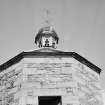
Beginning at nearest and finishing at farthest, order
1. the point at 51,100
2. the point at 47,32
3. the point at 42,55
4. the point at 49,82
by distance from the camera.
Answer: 1. the point at 49,82
2. the point at 51,100
3. the point at 42,55
4. the point at 47,32

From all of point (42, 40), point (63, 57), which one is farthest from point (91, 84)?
point (42, 40)

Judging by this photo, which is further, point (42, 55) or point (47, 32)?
point (47, 32)

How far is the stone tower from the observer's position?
22.6ft

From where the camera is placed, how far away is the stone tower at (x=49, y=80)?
689cm

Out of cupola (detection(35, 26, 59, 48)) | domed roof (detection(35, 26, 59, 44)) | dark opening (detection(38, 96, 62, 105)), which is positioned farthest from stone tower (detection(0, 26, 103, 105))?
domed roof (detection(35, 26, 59, 44))

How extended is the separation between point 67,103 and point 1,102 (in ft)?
6.43

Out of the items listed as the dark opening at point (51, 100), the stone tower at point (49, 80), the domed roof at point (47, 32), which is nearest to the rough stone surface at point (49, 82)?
the stone tower at point (49, 80)

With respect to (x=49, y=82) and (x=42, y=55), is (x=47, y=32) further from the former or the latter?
(x=49, y=82)

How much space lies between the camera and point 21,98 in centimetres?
679

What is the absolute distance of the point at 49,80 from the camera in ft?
23.4

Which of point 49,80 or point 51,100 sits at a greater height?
point 49,80

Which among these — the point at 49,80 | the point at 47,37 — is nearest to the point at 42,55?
the point at 49,80

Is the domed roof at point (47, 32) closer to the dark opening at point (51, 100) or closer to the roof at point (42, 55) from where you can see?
the roof at point (42, 55)

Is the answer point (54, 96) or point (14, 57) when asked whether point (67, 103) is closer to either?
point (54, 96)
